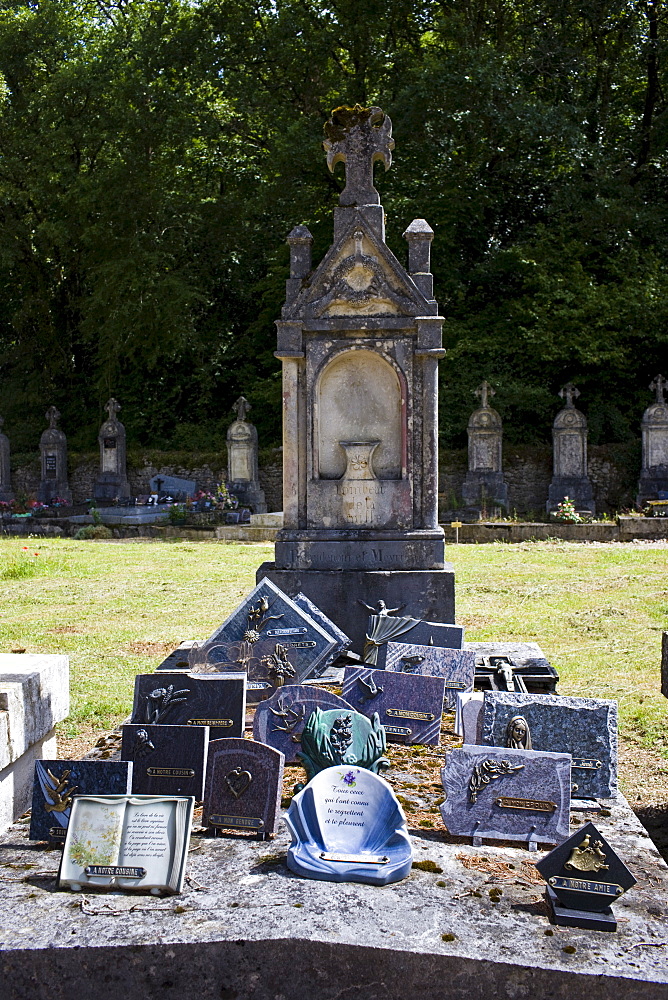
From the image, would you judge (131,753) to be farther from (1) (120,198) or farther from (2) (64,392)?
(2) (64,392)

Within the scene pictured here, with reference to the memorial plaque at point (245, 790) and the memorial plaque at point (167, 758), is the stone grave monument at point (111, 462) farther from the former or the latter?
the memorial plaque at point (245, 790)

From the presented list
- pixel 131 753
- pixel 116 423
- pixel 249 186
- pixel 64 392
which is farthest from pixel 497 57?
pixel 131 753

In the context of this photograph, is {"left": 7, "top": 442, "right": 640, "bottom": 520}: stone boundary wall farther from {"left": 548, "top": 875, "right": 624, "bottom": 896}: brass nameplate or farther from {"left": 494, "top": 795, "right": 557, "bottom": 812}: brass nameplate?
{"left": 548, "top": 875, "right": 624, "bottom": 896}: brass nameplate

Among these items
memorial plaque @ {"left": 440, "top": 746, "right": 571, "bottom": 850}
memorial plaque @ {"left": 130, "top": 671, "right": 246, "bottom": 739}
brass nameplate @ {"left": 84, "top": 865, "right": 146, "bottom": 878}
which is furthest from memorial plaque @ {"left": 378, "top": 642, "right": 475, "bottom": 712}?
brass nameplate @ {"left": 84, "top": 865, "right": 146, "bottom": 878}

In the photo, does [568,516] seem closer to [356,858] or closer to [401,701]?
[401,701]

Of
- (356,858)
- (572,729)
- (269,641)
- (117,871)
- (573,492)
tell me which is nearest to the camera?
(117,871)

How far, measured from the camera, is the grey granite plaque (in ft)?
12.9

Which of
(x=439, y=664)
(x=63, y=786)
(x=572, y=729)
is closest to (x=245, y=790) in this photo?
(x=63, y=786)

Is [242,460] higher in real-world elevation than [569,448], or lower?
lower

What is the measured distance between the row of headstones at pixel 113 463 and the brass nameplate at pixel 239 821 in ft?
64.3

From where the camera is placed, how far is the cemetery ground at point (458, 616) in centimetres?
514

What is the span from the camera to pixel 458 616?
890cm

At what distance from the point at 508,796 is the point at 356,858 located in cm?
69

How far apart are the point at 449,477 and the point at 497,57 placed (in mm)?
10481
